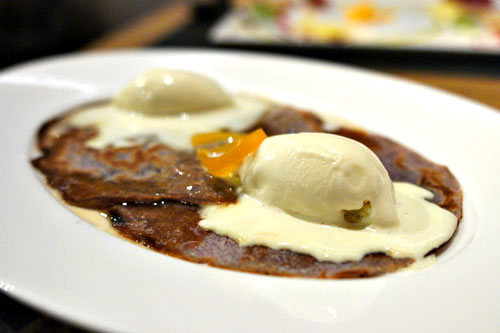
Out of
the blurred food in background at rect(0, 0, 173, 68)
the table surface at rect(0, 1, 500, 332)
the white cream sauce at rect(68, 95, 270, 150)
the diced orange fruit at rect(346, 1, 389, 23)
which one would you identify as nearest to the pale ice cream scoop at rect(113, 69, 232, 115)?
the white cream sauce at rect(68, 95, 270, 150)

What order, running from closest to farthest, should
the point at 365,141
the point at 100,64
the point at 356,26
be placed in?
the point at 365,141 < the point at 100,64 < the point at 356,26

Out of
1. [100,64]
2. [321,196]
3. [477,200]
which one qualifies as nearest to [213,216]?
[321,196]

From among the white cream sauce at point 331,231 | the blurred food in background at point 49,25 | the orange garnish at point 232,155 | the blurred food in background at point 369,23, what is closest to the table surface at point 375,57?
the blurred food in background at point 369,23

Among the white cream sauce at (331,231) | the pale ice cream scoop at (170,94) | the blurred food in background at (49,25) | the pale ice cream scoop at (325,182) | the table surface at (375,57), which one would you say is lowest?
the blurred food in background at (49,25)

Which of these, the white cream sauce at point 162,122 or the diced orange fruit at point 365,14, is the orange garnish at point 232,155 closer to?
the white cream sauce at point 162,122

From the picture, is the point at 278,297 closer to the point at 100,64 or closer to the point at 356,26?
the point at 100,64

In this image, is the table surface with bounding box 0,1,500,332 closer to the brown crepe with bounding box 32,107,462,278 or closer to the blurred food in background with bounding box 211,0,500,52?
the blurred food in background with bounding box 211,0,500,52
